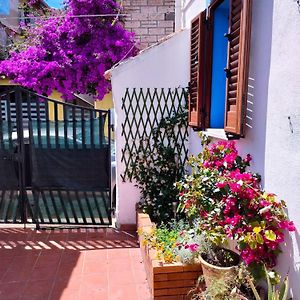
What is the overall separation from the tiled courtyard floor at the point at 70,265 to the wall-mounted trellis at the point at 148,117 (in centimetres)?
110

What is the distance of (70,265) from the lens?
390 cm

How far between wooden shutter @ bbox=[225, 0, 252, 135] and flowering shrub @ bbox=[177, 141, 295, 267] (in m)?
0.29

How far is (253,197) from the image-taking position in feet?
7.16

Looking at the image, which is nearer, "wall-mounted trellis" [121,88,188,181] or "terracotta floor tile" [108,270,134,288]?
"terracotta floor tile" [108,270,134,288]

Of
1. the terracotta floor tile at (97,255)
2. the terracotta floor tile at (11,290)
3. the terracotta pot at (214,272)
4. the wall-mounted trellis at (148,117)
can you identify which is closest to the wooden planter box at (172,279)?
the terracotta pot at (214,272)

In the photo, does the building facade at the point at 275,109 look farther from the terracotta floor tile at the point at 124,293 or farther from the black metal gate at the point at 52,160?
the black metal gate at the point at 52,160

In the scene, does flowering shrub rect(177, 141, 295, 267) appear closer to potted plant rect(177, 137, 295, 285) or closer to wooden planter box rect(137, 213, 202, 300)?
potted plant rect(177, 137, 295, 285)

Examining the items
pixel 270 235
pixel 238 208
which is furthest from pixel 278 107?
pixel 270 235

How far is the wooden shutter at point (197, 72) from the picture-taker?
3637 mm

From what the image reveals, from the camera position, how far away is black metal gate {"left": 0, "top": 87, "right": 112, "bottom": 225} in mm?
4699

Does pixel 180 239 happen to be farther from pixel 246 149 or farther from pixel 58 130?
pixel 58 130

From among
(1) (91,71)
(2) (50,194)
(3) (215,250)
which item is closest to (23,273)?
(2) (50,194)

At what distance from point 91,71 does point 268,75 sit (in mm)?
6505

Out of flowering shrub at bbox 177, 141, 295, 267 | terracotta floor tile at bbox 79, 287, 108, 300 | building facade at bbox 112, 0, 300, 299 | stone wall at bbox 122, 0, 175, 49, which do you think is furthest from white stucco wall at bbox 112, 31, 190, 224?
stone wall at bbox 122, 0, 175, 49
